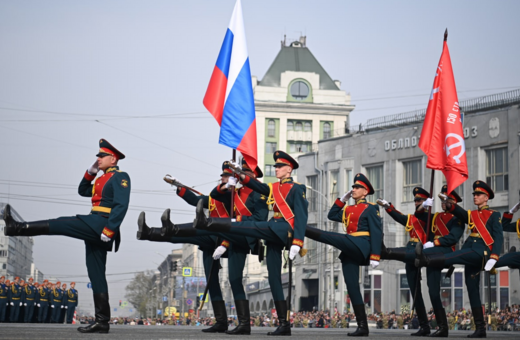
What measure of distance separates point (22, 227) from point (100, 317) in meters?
1.56

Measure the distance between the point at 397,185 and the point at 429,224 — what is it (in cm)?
3666

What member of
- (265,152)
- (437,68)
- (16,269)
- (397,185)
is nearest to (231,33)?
(437,68)

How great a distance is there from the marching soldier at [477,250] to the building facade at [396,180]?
2813 cm

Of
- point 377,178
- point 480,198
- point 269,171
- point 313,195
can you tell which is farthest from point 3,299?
point 269,171

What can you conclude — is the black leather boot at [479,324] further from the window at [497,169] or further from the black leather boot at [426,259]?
the window at [497,169]

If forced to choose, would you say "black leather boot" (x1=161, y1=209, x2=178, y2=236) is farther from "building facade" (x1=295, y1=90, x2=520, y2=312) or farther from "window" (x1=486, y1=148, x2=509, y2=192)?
"window" (x1=486, y1=148, x2=509, y2=192)

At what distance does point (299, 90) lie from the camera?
3489 inches

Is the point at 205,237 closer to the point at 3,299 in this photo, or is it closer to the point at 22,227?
the point at 22,227

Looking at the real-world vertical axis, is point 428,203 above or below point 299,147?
below

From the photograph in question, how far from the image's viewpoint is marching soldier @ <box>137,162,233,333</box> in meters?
11.1

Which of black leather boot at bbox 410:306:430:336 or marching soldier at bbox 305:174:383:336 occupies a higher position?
marching soldier at bbox 305:174:383:336

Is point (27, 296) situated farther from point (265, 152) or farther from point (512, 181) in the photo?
point (265, 152)

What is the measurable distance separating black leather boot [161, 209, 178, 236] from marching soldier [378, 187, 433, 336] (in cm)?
351

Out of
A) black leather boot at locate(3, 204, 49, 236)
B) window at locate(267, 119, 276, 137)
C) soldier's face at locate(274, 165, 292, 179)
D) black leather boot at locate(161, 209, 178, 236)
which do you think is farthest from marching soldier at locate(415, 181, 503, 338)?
window at locate(267, 119, 276, 137)
